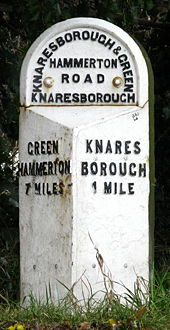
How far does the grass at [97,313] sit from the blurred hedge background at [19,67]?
40.9 inches

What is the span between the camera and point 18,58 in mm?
8211

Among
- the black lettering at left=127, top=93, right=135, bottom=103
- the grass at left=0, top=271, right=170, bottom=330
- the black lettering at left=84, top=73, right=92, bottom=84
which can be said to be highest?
the black lettering at left=84, top=73, right=92, bottom=84

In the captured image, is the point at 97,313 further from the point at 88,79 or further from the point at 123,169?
the point at 88,79

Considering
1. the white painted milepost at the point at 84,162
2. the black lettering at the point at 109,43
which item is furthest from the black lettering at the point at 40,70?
the black lettering at the point at 109,43

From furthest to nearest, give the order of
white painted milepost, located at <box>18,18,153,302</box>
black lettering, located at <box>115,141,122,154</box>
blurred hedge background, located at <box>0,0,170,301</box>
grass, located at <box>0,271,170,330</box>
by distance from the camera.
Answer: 1. blurred hedge background, located at <box>0,0,170,301</box>
2. black lettering, located at <box>115,141,122,154</box>
3. white painted milepost, located at <box>18,18,153,302</box>
4. grass, located at <box>0,271,170,330</box>

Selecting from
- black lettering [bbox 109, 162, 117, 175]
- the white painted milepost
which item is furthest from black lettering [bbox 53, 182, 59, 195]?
black lettering [bbox 109, 162, 117, 175]

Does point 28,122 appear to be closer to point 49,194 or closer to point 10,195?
point 49,194

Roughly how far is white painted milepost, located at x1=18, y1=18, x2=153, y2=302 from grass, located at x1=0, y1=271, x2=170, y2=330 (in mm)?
236

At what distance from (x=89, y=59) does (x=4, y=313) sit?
1933 millimetres

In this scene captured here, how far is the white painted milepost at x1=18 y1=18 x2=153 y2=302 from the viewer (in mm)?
6125

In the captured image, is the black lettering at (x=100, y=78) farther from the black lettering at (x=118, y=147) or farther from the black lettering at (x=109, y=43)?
the black lettering at (x=118, y=147)

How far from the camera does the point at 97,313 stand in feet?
18.1

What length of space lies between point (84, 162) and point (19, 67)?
7.31 feet

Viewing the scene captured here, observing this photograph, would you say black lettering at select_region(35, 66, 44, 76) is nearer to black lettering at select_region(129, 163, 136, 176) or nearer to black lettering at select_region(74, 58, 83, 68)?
black lettering at select_region(74, 58, 83, 68)
